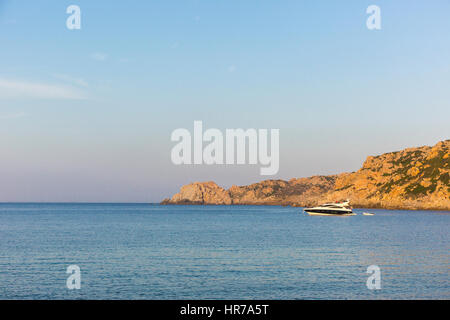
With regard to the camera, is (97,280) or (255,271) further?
(255,271)

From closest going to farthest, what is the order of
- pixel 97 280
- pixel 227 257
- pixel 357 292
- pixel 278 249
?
1. pixel 357 292
2. pixel 97 280
3. pixel 227 257
4. pixel 278 249

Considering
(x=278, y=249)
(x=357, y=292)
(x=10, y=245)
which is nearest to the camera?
(x=357, y=292)

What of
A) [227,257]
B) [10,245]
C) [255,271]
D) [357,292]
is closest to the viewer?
[357,292]

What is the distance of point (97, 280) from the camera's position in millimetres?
35250
